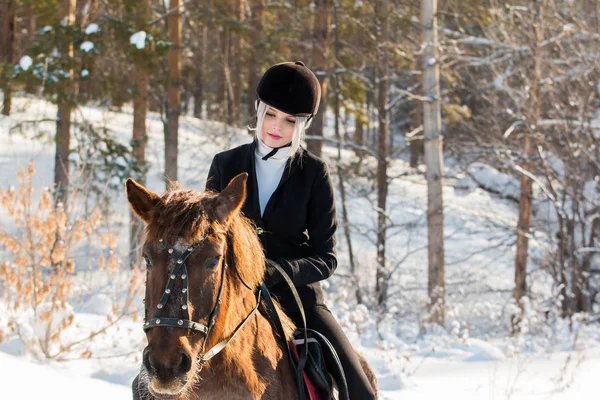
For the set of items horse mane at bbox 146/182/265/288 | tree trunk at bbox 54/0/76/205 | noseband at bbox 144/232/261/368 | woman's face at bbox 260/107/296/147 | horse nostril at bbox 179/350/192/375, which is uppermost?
tree trunk at bbox 54/0/76/205

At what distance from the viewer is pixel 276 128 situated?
3209mm

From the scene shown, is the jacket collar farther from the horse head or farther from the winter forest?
the winter forest

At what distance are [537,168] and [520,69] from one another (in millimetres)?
2541

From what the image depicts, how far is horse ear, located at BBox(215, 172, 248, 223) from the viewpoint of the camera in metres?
2.44

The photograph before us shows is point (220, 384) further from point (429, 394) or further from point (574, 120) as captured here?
point (574, 120)

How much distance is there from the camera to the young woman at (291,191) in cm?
312

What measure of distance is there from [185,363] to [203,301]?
0.77 ft

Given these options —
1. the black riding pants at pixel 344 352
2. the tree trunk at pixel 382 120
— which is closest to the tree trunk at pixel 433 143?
the tree trunk at pixel 382 120

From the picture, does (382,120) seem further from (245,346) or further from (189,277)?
(189,277)

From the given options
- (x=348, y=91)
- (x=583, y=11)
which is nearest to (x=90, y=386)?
(x=583, y=11)

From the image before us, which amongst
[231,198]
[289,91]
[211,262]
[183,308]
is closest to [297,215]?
[289,91]

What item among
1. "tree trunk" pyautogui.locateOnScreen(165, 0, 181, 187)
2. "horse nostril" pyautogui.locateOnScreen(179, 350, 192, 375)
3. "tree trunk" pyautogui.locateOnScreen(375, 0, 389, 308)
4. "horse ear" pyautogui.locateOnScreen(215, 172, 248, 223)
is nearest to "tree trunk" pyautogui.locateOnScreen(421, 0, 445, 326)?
"tree trunk" pyautogui.locateOnScreen(375, 0, 389, 308)

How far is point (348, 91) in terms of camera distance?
18.5 m

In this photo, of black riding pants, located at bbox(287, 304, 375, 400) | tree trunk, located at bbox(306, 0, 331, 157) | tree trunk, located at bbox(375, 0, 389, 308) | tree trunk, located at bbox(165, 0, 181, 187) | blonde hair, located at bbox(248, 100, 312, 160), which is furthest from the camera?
tree trunk, located at bbox(165, 0, 181, 187)
